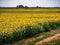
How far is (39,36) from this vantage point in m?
13.4

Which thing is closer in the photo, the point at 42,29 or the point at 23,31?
the point at 23,31

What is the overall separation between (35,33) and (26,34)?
593 mm

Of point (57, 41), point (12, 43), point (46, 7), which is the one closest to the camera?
point (57, 41)

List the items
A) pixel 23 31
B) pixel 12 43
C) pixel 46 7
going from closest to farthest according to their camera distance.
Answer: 1. pixel 12 43
2. pixel 23 31
3. pixel 46 7

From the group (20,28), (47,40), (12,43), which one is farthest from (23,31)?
(47,40)

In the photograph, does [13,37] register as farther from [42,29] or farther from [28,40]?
[42,29]

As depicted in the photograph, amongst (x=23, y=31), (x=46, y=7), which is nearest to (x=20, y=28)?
(x=23, y=31)

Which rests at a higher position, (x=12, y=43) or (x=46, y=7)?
(x=12, y=43)

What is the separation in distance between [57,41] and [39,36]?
2.17 m

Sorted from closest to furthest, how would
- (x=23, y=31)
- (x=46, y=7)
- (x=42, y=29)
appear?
(x=23, y=31) → (x=42, y=29) → (x=46, y=7)

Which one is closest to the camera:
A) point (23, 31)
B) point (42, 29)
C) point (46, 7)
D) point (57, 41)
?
point (57, 41)

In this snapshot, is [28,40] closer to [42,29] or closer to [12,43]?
[12,43]

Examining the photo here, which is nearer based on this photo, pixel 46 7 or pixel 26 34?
pixel 26 34

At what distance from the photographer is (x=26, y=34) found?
13.5 metres
